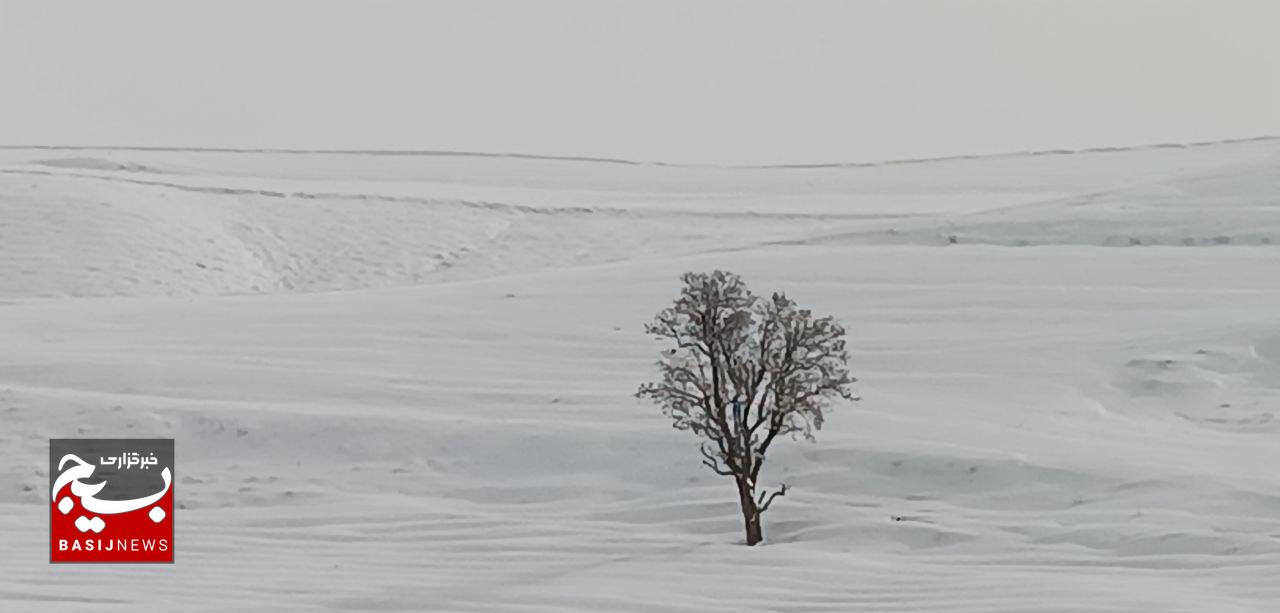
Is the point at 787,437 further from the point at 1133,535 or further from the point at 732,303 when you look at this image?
the point at 1133,535

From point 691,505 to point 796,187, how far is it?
18.4m

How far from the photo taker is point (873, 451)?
10.3m

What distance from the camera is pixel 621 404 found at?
11.9 metres

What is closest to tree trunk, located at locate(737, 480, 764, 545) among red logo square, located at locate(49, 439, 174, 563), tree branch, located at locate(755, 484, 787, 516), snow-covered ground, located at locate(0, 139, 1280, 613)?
tree branch, located at locate(755, 484, 787, 516)

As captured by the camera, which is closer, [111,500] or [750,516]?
[750,516]

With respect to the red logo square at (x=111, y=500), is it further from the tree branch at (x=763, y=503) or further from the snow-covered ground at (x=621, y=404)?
the tree branch at (x=763, y=503)

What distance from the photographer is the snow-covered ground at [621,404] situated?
25.2 feet

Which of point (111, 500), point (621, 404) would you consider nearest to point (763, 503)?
point (621, 404)

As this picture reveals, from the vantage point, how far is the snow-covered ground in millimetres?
7676

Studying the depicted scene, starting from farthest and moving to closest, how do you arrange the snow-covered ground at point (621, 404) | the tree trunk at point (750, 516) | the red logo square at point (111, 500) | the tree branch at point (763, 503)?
the tree branch at point (763, 503) < the tree trunk at point (750, 516) < the red logo square at point (111, 500) < the snow-covered ground at point (621, 404)

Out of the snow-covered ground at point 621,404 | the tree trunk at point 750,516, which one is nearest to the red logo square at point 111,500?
the snow-covered ground at point 621,404

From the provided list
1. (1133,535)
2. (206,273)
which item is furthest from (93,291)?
(1133,535)

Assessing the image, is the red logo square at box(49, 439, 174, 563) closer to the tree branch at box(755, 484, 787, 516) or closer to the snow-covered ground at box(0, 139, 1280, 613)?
the snow-covered ground at box(0, 139, 1280, 613)

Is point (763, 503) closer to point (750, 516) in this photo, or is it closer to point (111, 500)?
point (750, 516)
